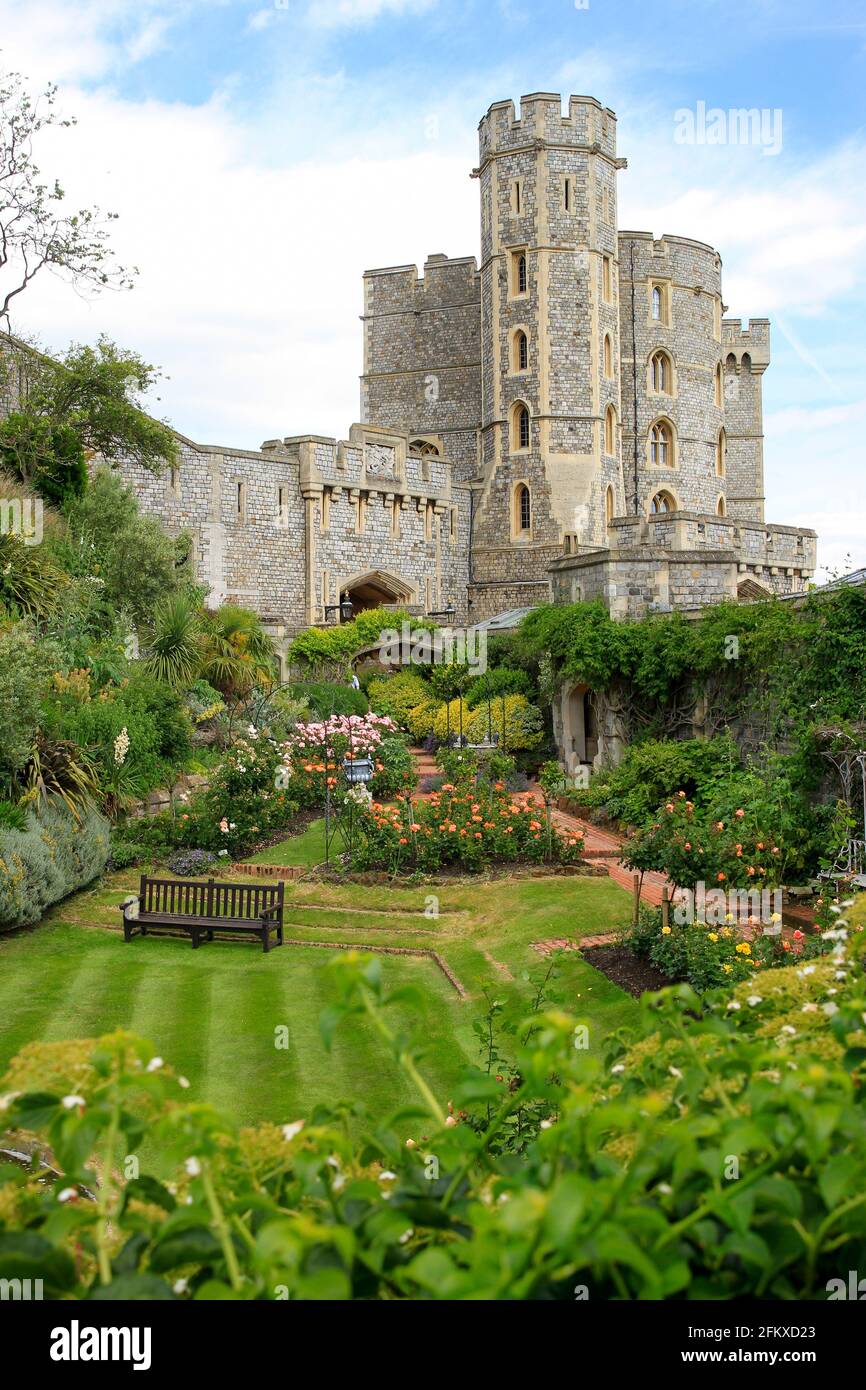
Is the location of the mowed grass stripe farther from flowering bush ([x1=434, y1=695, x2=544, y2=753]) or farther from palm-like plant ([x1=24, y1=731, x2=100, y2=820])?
flowering bush ([x1=434, y1=695, x2=544, y2=753])

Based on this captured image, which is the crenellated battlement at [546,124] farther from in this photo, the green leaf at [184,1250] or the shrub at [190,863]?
the green leaf at [184,1250]

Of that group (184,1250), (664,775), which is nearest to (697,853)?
(664,775)

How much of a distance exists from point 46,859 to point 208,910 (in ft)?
6.15

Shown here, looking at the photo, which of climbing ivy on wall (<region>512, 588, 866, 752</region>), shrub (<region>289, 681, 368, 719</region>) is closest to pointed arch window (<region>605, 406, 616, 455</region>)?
climbing ivy on wall (<region>512, 588, 866, 752</region>)

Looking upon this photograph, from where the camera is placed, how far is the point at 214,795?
14539 mm

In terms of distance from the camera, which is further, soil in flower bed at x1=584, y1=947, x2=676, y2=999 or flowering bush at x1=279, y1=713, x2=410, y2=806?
flowering bush at x1=279, y1=713, x2=410, y2=806

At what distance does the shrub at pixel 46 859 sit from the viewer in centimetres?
1094

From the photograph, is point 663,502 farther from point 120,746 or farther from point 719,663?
point 120,746


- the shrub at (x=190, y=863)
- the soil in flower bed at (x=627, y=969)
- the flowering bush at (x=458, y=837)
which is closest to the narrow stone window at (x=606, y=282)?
the flowering bush at (x=458, y=837)

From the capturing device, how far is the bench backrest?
11.3m

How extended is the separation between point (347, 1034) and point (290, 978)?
158 centimetres

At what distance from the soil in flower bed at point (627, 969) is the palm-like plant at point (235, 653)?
39.4ft

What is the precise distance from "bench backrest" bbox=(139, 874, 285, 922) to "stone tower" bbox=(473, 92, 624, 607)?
22640 mm

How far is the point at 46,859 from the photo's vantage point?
11.7 m
